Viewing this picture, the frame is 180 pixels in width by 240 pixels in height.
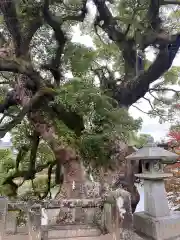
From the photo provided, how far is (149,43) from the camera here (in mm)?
7113

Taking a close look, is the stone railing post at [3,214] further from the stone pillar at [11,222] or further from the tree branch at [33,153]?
the tree branch at [33,153]

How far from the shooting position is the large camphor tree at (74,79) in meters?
6.43

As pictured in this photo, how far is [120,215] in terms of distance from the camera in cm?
444

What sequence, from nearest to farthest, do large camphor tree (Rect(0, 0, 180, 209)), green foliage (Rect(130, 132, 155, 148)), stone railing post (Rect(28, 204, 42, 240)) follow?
stone railing post (Rect(28, 204, 42, 240)) < large camphor tree (Rect(0, 0, 180, 209)) < green foliage (Rect(130, 132, 155, 148))

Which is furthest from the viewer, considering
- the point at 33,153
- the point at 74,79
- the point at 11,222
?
the point at 33,153

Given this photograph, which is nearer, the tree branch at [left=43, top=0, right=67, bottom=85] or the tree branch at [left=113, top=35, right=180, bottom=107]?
the tree branch at [left=113, top=35, right=180, bottom=107]

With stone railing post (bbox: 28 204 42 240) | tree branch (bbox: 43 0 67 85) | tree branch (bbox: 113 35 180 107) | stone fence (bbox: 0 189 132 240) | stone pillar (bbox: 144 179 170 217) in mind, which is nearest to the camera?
stone railing post (bbox: 28 204 42 240)

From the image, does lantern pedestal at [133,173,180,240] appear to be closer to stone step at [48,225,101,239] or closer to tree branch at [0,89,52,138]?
stone step at [48,225,101,239]

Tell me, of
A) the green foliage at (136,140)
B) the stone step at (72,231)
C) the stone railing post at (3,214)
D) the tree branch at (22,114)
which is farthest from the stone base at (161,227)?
the tree branch at (22,114)

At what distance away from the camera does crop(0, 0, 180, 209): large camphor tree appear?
643 centimetres

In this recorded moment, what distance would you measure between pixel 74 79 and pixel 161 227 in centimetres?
385

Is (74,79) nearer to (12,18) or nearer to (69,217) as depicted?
(12,18)

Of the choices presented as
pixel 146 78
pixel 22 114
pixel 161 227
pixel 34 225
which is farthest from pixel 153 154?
pixel 22 114

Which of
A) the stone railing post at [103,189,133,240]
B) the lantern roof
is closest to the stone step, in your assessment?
the stone railing post at [103,189,133,240]
